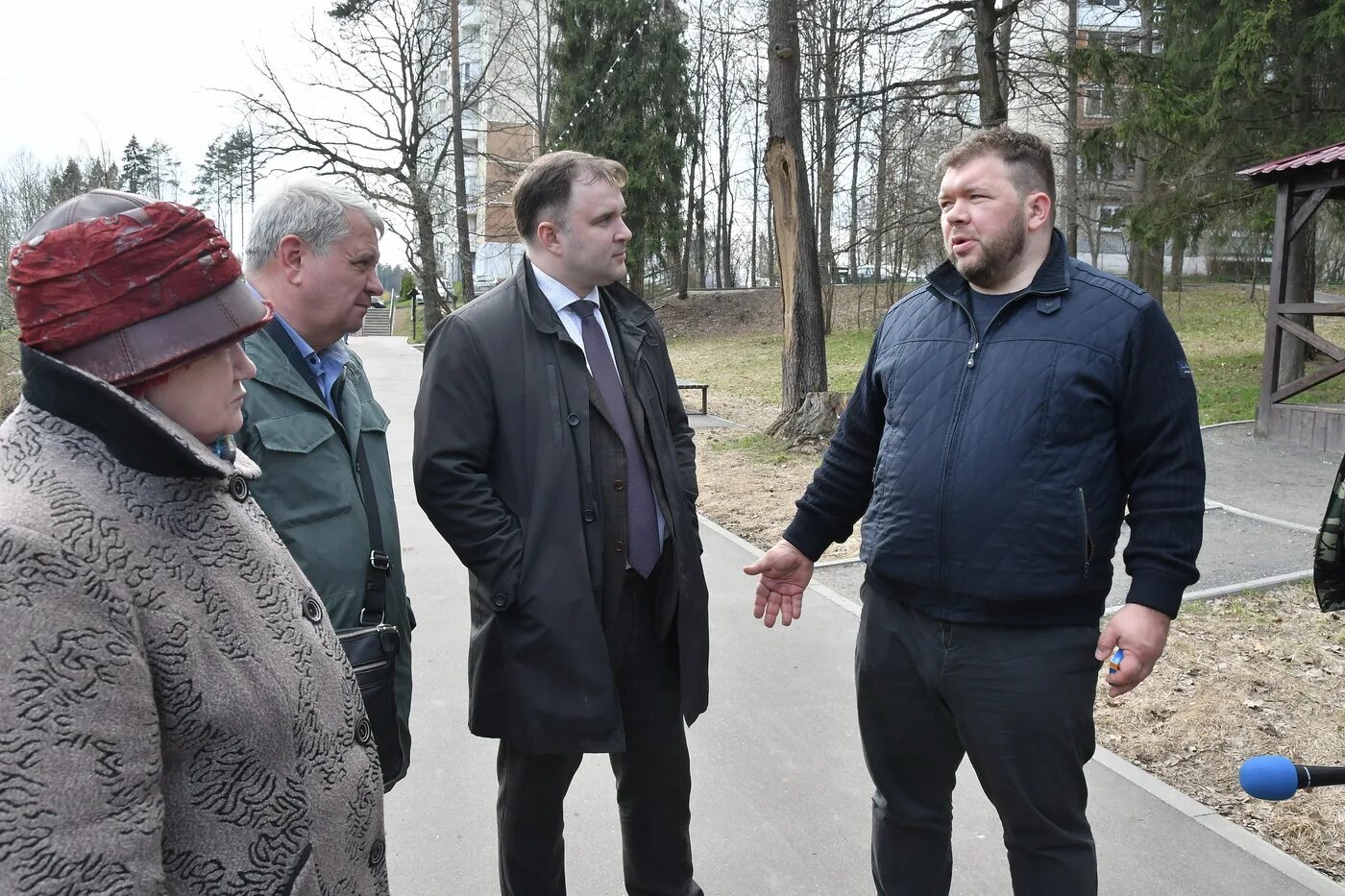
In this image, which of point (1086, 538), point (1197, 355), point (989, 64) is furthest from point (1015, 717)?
point (1197, 355)

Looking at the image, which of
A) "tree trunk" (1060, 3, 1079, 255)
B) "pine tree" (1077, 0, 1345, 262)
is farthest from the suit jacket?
"pine tree" (1077, 0, 1345, 262)

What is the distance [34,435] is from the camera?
1.25 meters

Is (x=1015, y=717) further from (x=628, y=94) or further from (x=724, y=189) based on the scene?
(x=724, y=189)

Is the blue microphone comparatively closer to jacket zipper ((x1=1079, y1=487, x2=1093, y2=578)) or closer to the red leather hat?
jacket zipper ((x1=1079, y1=487, x2=1093, y2=578))

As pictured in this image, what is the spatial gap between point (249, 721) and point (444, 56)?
98.0 feet

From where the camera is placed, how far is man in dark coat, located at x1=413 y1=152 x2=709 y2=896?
2.69m

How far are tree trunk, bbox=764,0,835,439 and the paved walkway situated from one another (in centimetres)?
681

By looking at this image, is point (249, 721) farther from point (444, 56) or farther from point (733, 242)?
point (733, 242)

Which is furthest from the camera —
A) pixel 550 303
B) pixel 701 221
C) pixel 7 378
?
pixel 701 221

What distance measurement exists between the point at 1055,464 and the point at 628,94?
3131 cm

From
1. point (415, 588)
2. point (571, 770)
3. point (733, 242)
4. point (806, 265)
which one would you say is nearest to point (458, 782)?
point (571, 770)

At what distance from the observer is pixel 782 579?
316cm

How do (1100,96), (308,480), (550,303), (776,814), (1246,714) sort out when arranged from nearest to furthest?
(308,480), (550,303), (776,814), (1246,714), (1100,96)

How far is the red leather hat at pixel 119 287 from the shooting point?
125 cm
